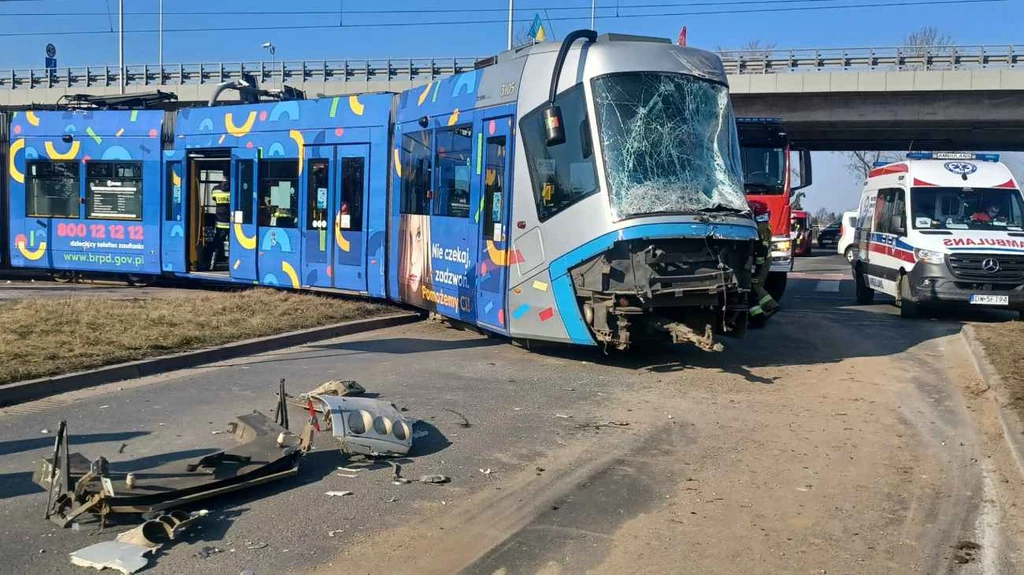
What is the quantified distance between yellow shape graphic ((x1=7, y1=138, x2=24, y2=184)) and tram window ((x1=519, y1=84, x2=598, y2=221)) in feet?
41.5

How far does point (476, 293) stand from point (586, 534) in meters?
6.31

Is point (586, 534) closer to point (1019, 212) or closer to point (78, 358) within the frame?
point (78, 358)

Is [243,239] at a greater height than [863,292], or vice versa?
[243,239]

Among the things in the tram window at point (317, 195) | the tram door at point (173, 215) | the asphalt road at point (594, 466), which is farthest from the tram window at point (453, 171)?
the tram door at point (173, 215)

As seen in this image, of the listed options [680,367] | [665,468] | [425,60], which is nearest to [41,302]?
[680,367]

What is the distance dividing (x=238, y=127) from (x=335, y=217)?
9.85ft

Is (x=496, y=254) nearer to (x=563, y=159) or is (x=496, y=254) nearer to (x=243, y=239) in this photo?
(x=563, y=159)

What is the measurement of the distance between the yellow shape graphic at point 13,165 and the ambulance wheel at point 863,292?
1683 centimetres

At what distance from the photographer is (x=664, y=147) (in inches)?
383

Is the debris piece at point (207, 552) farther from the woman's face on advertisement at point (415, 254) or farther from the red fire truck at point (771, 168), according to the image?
the red fire truck at point (771, 168)

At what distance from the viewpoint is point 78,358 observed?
9.48 meters

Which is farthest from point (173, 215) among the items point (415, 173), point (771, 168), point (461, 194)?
point (771, 168)

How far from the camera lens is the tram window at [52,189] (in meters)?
18.0

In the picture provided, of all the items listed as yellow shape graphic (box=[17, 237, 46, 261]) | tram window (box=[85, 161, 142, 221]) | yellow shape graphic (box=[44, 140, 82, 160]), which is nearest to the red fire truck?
tram window (box=[85, 161, 142, 221])
